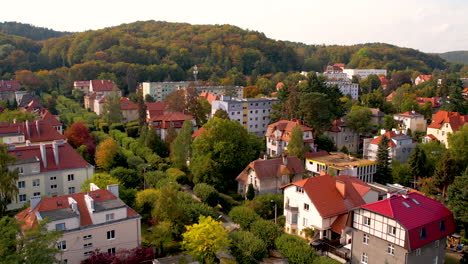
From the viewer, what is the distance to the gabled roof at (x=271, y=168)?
3999 centimetres

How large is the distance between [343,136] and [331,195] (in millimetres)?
28809

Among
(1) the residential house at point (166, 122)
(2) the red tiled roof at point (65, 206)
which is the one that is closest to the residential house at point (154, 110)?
(1) the residential house at point (166, 122)

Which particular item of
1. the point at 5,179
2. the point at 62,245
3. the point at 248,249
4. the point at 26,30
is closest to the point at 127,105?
the point at 5,179

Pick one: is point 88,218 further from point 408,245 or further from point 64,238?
point 408,245

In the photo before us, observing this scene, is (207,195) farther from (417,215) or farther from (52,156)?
(417,215)

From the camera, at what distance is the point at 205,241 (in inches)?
987

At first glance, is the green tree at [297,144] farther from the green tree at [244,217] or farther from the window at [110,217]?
the window at [110,217]

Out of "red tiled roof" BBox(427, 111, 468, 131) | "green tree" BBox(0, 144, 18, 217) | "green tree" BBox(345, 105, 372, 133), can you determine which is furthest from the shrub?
"red tiled roof" BBox(427, 111, 468, 131)

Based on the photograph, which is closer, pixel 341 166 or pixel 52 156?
pixel 52 156

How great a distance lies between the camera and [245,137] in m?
45.2

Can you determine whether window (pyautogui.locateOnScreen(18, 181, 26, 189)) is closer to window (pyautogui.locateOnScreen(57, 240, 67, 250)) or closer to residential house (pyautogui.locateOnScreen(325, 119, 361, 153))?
window (pyautogui.locateOnScreen(57, 240, 67, 250))

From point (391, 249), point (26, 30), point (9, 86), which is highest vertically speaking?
point (26, 30)

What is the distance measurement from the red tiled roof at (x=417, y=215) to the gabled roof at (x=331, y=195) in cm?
489

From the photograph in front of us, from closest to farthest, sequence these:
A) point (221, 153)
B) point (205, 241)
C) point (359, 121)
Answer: point (205, 241) → point (221, 153) → point (359, 121)
